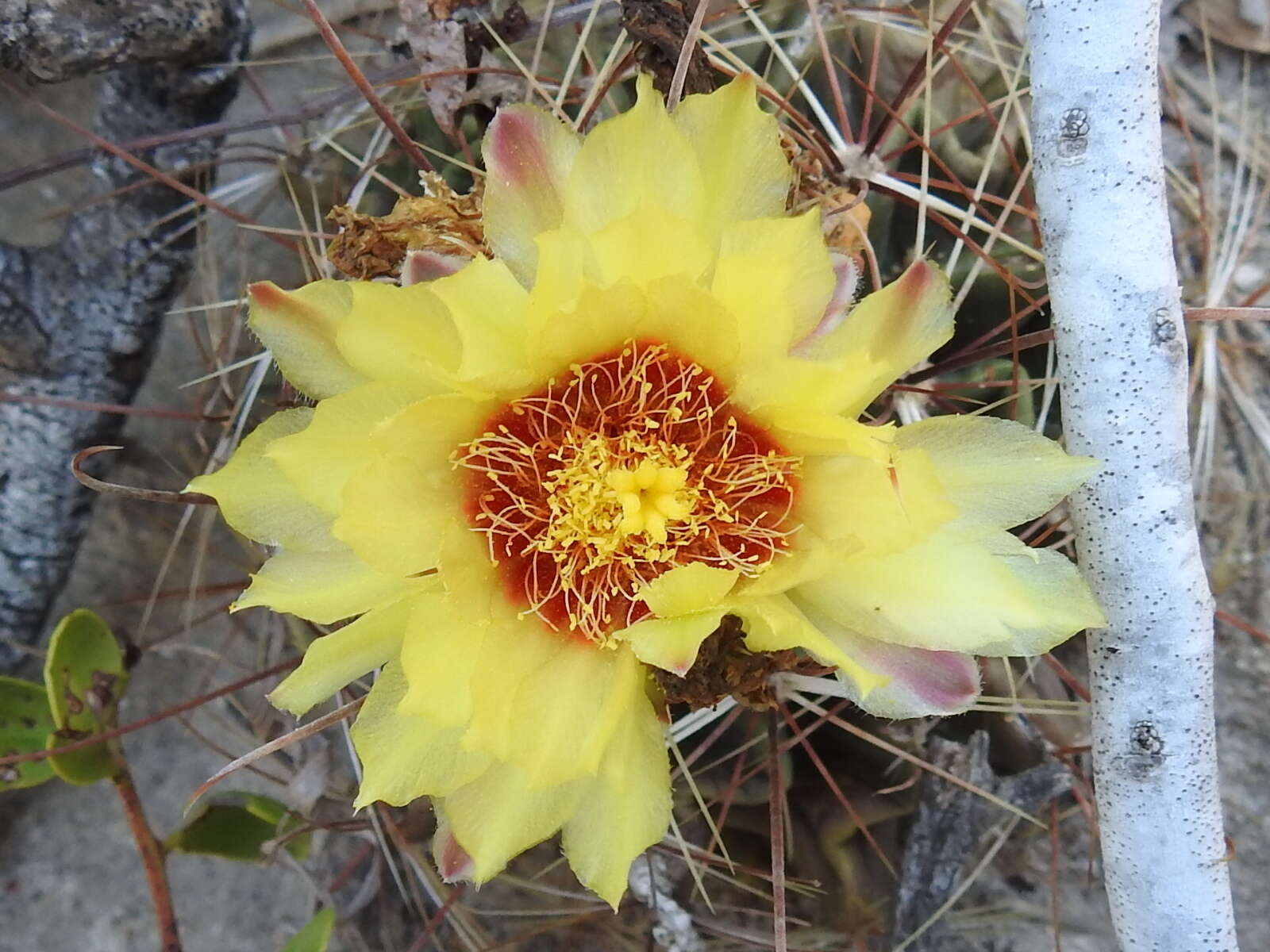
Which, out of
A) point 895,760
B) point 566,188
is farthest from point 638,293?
point 895,760

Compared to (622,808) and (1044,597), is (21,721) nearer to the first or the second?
(622,808)

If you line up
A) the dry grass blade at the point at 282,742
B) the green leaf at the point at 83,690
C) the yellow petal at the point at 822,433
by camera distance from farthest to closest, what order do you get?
the green leaf at the point at 83,690
the dry grass blade at the point at 282,742
the yellow petal at the point at 822,433

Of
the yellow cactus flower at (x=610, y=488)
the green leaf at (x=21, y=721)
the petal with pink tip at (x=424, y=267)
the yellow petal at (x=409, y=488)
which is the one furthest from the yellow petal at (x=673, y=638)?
Result: the green leaf at (x=21, y=721)

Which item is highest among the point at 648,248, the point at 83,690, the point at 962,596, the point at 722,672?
the point at 648,248

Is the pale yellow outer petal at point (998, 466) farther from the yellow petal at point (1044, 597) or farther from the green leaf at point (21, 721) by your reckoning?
the green leaf at point (21, 721)

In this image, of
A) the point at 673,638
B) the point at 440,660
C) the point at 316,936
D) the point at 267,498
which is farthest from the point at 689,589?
the point at 316,936
